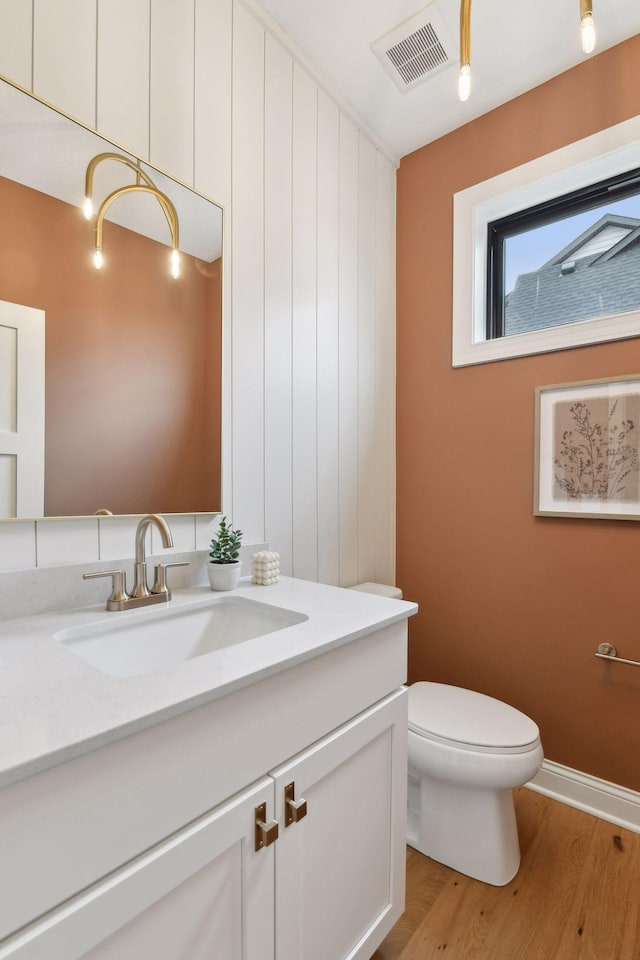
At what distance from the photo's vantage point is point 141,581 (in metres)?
1.09

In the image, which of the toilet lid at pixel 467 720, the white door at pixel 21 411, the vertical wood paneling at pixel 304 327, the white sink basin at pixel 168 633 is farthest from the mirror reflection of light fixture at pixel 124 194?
the toilet lid at pixel 467 720

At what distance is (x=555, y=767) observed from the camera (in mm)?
1667

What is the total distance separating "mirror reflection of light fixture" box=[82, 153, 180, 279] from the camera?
1096 mm

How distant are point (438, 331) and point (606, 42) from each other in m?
1.04

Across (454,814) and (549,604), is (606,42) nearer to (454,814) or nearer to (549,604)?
(549,604)

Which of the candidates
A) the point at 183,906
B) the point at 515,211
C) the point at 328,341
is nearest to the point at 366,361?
the point at 328,341

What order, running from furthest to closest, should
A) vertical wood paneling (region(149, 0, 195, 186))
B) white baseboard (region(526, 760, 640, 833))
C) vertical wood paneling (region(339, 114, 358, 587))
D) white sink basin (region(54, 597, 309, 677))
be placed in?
vertical wood paneling (region(339, 114, 358, 587)), white baseboard (region(526, 760, 640, 833)), vertical wood paneling (region(149, 0, 195, 186)), white sink basin (region(54, 597, 309, 677))

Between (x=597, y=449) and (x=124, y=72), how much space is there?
1753mm

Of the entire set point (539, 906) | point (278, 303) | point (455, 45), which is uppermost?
point (455, 45)

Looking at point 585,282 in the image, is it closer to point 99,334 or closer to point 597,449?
point 597,449

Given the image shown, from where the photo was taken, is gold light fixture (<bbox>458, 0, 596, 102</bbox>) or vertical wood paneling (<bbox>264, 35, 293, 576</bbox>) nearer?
gold light fixture (<bbox>458, 0, 596, 102</bbox>)

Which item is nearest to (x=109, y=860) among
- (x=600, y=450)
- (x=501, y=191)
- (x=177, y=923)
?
(x=177, y=923)

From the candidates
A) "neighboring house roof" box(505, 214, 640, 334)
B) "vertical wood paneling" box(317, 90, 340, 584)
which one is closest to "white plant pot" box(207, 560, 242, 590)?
"vertical wood paneling" box(317, 90, 340, 584)

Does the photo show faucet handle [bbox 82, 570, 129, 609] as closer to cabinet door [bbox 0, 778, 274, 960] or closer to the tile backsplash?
the tile backsplash
